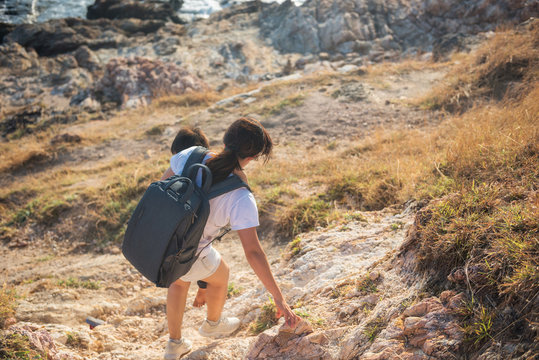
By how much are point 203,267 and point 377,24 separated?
59.1ft

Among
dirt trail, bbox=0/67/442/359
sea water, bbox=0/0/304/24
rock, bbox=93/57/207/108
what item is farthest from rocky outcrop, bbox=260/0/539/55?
dirt trail, bbox=0/67/442/359

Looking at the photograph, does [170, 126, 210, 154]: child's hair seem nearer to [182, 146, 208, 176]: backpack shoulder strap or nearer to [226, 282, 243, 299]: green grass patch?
[182, 146, 208, 176]: backpack shoulder strap

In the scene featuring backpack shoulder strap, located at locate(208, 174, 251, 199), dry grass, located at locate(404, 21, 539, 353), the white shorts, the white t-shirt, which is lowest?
the white shorts

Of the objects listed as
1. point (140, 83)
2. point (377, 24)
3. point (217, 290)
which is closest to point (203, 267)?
point (217, 290)

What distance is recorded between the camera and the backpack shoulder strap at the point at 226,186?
A: 195cm

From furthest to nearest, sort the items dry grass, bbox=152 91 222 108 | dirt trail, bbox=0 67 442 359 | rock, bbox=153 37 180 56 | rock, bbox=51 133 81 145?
rock, bbox=153 37 180 56
dry grass, bbox=152 91 222 108
rock, bbox=51 133 81 145
dirt trail, bbox=0 67 442 359

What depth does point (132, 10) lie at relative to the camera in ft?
77.4

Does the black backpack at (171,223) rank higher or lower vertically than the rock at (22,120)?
higher

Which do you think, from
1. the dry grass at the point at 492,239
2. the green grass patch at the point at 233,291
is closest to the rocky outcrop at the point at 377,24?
the dry grass at the point at 492,239

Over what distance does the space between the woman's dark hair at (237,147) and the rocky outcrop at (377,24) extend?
15.3 m

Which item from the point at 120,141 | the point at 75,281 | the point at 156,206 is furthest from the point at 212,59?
the point at 156,206

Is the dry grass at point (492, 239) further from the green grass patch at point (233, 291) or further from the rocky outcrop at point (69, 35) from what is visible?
the rocky outcrop at point (69, 35)

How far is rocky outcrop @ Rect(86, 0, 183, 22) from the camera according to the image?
2339 centimetres

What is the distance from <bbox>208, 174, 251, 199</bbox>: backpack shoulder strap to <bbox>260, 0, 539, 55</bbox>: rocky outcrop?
50.6 ft
